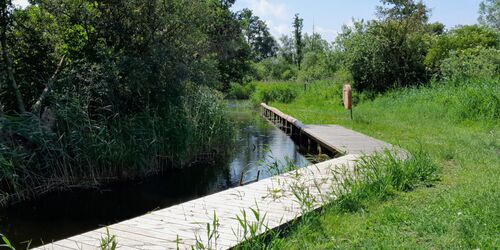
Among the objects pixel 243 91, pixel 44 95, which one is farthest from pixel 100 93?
pixel 243 91

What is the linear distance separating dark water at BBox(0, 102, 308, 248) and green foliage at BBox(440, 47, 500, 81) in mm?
8101

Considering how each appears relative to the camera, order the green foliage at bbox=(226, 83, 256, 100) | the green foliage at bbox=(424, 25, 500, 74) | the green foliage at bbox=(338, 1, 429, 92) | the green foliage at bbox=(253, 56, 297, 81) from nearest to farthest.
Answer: the green foliage at bbox=(424, 25, 500, 74), the green foliage at bbox=(338, 1, 429, 92), the green foliage at bbox=(226, 83, 256, 100), the green foliage at bbox=(253, 56, 297, 81)

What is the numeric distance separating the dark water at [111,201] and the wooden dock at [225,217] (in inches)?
48.2

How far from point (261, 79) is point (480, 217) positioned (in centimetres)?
3879

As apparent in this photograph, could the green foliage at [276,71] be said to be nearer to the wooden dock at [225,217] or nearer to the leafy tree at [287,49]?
the leafy tree at [287,49]

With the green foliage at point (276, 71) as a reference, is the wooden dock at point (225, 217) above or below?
below

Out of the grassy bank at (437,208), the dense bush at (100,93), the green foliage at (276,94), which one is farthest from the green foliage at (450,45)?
the dense bush at (100,93)

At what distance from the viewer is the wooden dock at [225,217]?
450 centimetres

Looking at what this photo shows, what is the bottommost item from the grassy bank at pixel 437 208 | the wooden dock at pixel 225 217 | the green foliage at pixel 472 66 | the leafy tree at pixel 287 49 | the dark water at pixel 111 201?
the dark water at pixel 111 201

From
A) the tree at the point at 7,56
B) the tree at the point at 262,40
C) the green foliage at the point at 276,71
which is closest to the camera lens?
the tree at the point at 7,56

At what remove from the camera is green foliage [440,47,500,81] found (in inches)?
666

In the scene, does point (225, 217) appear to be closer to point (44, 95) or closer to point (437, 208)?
point (437, 208)

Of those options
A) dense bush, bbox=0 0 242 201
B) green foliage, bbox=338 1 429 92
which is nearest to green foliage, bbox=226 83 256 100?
green foliage, bbox=338 1 429 92

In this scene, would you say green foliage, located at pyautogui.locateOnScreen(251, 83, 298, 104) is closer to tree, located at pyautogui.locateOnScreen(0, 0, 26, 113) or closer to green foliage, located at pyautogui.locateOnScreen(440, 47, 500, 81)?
green foliage, located at pyautogui.locateOnScreen(440, 47, 500, 81)
